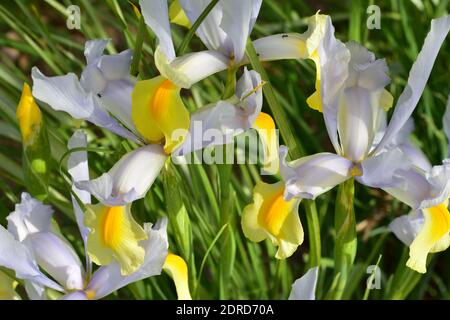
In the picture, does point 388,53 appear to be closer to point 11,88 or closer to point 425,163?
point 425,163

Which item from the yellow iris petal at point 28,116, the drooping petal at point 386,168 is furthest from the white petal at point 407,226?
the yellow iris petal at point 28,116

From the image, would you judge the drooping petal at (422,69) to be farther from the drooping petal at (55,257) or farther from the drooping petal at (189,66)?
the drooping petal at (55,257)

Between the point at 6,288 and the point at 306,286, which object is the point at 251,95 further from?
the point at 6,288

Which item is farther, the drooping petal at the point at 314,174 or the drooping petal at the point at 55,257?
the drooping petal at the point at 55,257

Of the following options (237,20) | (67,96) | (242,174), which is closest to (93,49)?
(67,96)
